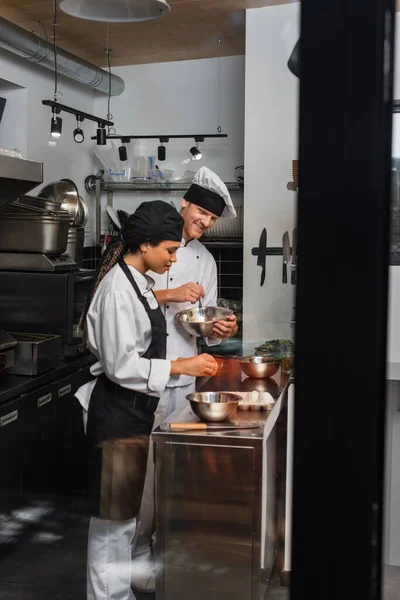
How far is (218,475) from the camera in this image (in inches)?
28.1

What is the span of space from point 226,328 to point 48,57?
0.41m

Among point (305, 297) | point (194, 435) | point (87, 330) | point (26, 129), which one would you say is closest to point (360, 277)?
point (305, 297)

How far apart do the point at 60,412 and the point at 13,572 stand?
0.79ft

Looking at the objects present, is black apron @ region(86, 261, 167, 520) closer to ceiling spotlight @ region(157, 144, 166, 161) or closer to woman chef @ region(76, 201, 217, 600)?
woman chef @ region(76, 201, 217, 600)

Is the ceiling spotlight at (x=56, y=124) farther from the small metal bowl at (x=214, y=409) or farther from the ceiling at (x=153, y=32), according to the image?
the small metal bowl at (x=214, y=409)

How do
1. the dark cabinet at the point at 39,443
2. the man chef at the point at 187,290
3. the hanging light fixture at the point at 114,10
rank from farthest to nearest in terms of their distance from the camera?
the dark cabinet at the point at 39,443, the hanging light fixture at the point at 114,10, the man chef at the point at 187,290

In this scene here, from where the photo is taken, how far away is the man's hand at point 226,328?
0.86m

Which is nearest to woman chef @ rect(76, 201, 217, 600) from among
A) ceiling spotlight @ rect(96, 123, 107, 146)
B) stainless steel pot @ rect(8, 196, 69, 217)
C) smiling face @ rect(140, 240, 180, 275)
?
smiling face @ rect(140, 240, 180, 275)

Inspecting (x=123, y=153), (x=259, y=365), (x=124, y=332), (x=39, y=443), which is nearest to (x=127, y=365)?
(x=124, y=332)

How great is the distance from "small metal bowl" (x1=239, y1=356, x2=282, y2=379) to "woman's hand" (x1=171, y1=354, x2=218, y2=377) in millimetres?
47

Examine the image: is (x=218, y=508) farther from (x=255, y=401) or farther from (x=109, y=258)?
(x=109, y=258)

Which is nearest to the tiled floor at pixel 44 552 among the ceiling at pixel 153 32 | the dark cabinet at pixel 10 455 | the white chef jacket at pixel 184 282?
the dark cabinet at pixel 10 455

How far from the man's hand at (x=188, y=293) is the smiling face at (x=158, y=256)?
0.17 feet

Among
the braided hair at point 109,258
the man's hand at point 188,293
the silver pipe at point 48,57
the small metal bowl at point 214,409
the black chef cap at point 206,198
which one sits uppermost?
the silver pipe at point 48,57
